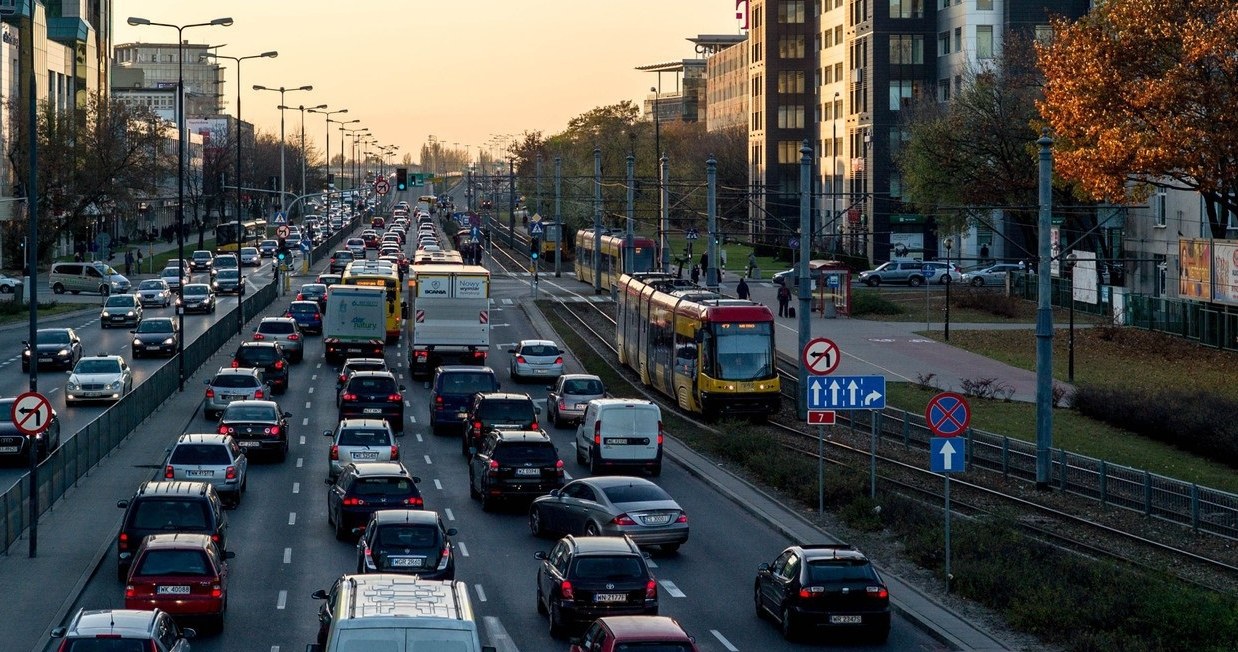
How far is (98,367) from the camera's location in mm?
46094

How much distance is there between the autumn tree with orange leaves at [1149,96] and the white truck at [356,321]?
2450cm

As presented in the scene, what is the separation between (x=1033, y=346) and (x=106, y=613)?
171 feet

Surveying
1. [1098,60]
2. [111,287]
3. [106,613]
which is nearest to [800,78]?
[111,287]

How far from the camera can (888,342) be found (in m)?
64.6

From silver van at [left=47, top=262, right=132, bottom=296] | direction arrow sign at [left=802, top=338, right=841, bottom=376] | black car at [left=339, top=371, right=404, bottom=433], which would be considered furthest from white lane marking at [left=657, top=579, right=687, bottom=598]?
silver van at [left=47, top=262, right=132, bottom=296]

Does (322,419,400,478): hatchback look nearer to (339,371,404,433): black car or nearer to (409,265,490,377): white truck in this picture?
(339,371,404,433): black car

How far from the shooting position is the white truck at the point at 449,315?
52.6 m

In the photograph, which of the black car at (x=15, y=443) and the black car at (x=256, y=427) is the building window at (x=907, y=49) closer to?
the black car at (x=256, y=427)

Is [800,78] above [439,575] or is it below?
above

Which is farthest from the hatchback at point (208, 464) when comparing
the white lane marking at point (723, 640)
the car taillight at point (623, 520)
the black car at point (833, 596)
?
the black car at point (833, 596)

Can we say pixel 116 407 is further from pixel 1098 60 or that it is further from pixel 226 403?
pixel 1098 60

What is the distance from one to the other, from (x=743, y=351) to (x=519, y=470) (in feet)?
42.9

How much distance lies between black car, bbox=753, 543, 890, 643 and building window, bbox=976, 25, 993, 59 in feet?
277

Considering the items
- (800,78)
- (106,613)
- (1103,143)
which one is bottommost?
(106,613)
